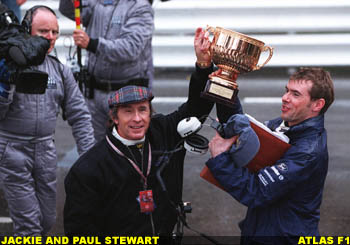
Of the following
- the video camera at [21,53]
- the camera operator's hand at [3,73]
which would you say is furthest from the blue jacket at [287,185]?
the camera operator's hand at [3,73]

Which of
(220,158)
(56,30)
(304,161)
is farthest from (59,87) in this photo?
(304,161)

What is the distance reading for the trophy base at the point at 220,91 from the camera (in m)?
2.66

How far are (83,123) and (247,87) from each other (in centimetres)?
538

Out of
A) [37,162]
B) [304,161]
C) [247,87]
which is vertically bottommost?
[247,87]

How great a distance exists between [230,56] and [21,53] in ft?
4.22

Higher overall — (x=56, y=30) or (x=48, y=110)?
(x=56, y=30)

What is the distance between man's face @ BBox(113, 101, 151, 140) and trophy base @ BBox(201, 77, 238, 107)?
348 mm

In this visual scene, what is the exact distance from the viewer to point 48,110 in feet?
11.9

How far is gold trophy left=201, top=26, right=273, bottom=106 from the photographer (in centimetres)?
263

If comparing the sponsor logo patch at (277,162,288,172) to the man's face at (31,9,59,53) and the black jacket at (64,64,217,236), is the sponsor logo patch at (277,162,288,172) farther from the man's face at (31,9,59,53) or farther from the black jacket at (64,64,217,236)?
the man's face at (31,9,59,53)

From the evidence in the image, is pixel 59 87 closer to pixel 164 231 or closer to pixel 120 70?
pixel 120 70

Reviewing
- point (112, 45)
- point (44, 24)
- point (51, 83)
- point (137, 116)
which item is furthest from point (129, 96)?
point (112, 45)

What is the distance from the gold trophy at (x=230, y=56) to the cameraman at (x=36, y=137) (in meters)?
1.44

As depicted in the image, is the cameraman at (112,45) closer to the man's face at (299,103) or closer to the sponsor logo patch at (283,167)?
the man's face at (299,103)
